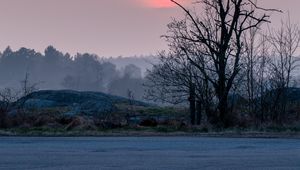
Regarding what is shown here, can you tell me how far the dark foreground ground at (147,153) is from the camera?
13672 mm

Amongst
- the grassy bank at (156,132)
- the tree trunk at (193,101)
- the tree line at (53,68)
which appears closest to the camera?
the grassy bank at (156,132)

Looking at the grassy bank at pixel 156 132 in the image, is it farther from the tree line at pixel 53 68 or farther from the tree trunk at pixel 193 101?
the tree line at pixel 53 68

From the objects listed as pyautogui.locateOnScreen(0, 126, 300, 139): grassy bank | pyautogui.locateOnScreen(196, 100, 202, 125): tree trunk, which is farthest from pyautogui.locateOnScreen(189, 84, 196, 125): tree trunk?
pyautogui.locateOnScreen(0, 126, 300, 139): grassy bank

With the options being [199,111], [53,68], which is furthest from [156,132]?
[53,68]

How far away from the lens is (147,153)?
16328mm

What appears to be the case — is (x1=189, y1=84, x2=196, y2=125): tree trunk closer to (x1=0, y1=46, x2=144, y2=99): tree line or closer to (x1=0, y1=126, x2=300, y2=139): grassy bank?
(x1=0, y1=126, x2=300, y2=139): grassy bank

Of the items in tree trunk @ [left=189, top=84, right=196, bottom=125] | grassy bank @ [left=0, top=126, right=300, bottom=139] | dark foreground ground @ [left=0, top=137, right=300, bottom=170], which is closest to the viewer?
dark foreground ground @ [left=0, top=137, right=300, bottom=170]

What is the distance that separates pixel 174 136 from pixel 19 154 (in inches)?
323

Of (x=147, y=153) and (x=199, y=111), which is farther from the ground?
(x=199, y=111)

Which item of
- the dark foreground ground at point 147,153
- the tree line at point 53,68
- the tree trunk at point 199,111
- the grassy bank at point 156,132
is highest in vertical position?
the tree line at point 53,68

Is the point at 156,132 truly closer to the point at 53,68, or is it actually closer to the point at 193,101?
the point at 193,101

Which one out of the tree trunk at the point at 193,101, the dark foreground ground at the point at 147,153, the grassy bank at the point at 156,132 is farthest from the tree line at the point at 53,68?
the dark foreground ground at the point at 147,153

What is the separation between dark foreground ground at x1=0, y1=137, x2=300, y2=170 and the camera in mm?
13672

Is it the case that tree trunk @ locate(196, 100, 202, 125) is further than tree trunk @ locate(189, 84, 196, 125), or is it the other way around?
tree trunk @ locate(196, 100, 202, 125)
